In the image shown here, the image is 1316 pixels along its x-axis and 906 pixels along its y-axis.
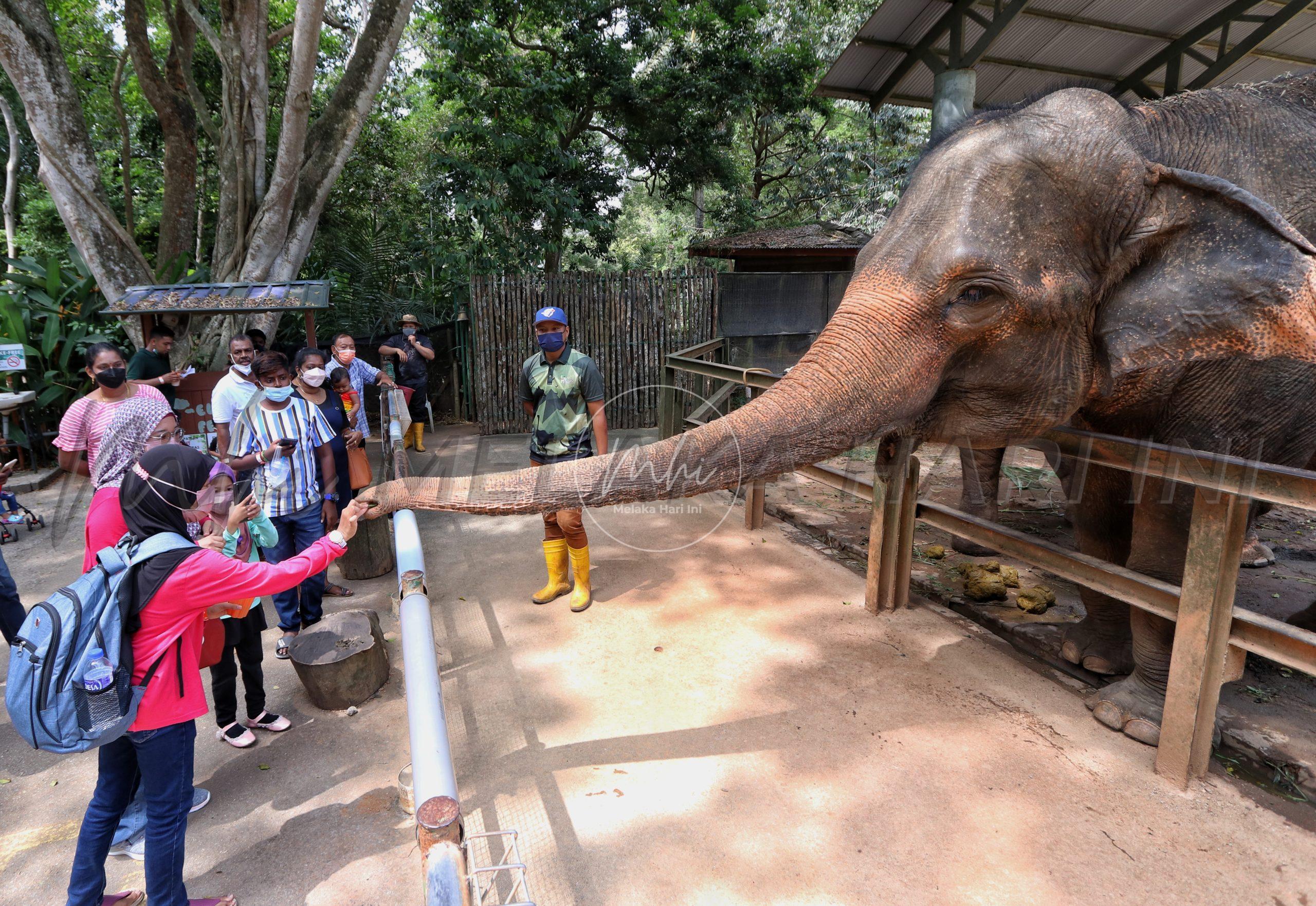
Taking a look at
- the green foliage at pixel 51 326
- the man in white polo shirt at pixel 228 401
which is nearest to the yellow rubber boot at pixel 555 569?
the man in white polo shirt at pixel 228 401

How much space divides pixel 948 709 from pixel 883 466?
1.22 m

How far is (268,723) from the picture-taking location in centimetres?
349

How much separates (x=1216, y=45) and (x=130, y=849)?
1161 cm

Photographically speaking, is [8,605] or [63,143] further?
[63,143]

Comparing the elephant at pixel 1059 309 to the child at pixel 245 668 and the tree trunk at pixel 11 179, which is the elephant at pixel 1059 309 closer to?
the child at pixel 245 668

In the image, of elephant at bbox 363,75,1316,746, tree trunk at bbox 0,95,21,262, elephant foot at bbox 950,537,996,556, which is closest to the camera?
elephant at bbox 363,75,1316,746

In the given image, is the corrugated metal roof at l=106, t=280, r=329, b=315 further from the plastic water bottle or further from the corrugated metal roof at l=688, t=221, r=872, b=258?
the corrugated metal roof at l=688, t=221, r=872, b=258

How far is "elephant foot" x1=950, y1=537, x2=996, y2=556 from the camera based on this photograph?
5703 mm

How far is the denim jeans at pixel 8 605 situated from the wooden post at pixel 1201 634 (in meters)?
5.17

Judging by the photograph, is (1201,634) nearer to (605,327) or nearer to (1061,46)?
(1061,46)

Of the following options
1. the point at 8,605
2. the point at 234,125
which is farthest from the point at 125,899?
the point at 234,125

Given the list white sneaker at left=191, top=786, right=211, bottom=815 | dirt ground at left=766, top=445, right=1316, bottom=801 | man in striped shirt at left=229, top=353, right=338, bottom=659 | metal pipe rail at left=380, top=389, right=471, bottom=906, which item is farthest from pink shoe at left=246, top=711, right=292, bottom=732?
dirt ground at left=766, top=445, right=1316, bottom=801

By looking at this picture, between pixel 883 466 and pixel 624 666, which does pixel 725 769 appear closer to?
pixel 624 666

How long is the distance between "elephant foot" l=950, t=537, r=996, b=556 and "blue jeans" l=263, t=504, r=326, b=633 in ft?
15.0
